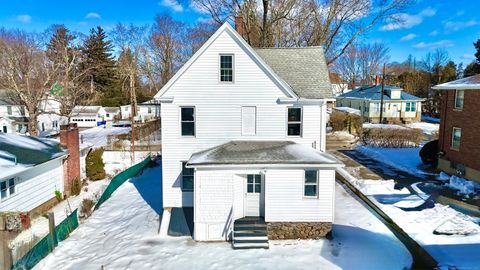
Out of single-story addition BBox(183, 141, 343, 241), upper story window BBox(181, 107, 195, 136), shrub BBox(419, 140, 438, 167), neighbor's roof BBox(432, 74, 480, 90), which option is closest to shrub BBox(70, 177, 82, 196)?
upper story window BBox(181, 107, 195, 136)

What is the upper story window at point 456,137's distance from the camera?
69.2 ft

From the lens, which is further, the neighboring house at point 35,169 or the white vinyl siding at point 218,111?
the neighboring house at point 35,169

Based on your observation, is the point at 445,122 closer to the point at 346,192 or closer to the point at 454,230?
the point at 346,192

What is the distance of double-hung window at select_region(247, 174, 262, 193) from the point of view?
1330 centimetres

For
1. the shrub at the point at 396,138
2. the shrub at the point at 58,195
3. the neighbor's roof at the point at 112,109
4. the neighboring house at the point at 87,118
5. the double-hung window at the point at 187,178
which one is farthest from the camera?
the neighbor's roof at the point at 112,109

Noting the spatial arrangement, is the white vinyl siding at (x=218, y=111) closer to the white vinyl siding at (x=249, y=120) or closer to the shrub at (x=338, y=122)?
the white vinyl siding at (x=249, y=120)

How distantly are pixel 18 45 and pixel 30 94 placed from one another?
680cm

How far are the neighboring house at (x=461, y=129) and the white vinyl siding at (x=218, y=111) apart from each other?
37.2 feet

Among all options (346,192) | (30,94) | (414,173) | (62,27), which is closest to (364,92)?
(414,173)

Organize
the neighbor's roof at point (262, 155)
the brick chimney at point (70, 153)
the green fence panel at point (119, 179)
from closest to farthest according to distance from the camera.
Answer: the neighbor's roof at point (262, 155) → the green fence panel at point (119, 179) → the brick chimney at point (70, 153)

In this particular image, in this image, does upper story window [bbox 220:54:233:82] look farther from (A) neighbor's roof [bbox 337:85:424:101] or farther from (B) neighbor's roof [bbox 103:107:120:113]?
(B) neighbor's roof [bbox 103:107:120:113]

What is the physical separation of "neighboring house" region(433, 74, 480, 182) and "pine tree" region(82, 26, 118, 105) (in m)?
55.7

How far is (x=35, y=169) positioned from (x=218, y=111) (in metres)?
10.6

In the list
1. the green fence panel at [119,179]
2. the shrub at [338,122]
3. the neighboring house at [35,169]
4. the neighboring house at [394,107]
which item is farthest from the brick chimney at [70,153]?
the neighboring house at [394,107]
